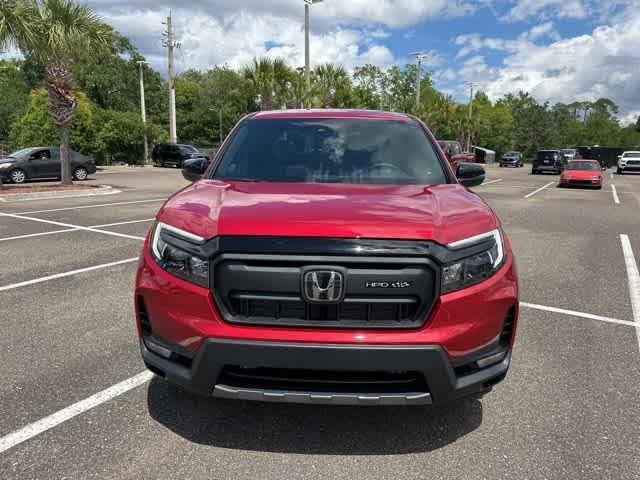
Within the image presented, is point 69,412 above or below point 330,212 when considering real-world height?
below

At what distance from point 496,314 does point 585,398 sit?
1.28 meters

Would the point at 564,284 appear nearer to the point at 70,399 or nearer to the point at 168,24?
the point at 70,399

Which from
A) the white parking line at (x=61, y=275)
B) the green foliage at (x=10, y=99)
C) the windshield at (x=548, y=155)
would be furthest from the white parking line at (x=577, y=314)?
the green foliage at (x=10, y=99)

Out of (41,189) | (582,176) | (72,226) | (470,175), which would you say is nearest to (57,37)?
(41,189)

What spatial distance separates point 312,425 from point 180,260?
3.81 ft

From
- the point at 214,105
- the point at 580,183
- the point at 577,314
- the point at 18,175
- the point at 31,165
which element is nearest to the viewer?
the point at 577,314

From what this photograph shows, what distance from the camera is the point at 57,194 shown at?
15.6 metres

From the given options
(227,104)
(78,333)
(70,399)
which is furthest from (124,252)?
(227,104)

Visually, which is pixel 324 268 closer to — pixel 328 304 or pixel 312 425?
pixel 328 304

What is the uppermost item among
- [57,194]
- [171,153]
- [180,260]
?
[171,153]

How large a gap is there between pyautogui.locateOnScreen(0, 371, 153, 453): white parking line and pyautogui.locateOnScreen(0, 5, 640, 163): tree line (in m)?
15.9

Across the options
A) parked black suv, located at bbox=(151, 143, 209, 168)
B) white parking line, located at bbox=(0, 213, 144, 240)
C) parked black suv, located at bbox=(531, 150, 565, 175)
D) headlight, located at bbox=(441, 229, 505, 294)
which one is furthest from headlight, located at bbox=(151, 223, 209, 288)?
parked black suv, located at bbox=(531, 150, 565, 175)

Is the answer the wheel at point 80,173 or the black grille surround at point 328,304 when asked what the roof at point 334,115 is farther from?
the wheel at point 80,173

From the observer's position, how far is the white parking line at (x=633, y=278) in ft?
16.1
